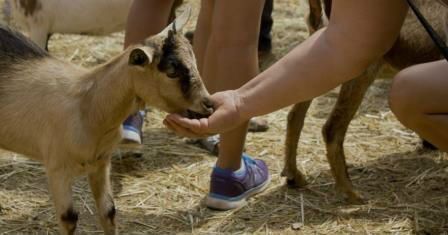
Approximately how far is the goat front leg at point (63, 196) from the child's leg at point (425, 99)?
1370mm

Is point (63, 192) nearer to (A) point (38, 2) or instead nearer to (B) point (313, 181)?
(B) point (313, 181)

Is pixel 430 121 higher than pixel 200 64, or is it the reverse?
pixel 430 121

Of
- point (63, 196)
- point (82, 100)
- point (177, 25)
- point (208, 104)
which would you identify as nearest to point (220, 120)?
point (208, 104)

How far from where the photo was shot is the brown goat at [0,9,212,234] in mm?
2973

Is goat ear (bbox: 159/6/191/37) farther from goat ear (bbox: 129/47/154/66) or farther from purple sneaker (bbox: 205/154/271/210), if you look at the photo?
purple sneaker (bbox: 205/154/271/210)

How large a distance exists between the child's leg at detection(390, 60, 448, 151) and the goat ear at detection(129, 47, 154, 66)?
2.86 ft

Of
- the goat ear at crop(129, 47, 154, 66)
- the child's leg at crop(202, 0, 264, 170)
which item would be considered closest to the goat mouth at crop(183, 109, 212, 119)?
the goat ear at crop(129, 47, 154, 66)

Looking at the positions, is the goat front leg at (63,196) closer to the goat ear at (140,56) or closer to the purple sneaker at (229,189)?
the goat ear at (140,56)

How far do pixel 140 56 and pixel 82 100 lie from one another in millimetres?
503

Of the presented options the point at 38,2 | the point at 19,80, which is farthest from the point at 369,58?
the point at 38,2

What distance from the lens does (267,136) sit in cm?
484

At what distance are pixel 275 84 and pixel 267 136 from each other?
217 centimetres

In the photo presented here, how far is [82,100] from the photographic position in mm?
3293

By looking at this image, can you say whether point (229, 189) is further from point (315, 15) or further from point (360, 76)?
point (315, 15)
